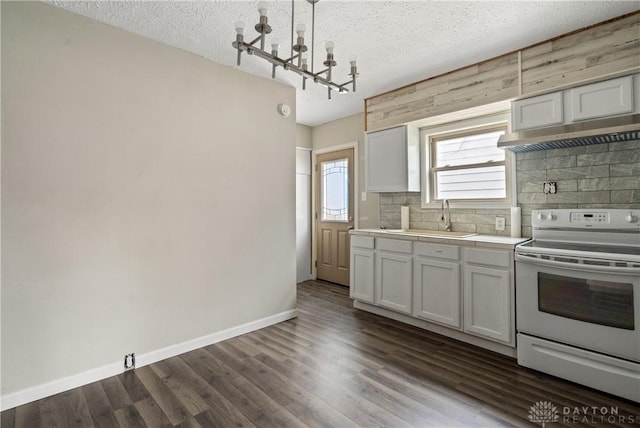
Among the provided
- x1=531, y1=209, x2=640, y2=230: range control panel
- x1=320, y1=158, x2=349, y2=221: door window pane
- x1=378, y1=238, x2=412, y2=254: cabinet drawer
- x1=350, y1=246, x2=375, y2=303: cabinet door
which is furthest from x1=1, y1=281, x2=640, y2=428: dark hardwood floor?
x1=320, y1=158, x2=349, y2=221: door window pane

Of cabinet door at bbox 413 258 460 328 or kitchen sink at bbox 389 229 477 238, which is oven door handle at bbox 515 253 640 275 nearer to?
cabinet door at bbox 413 258 460 328

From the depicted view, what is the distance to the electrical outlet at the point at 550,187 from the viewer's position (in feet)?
8.91

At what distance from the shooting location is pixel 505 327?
2.51m

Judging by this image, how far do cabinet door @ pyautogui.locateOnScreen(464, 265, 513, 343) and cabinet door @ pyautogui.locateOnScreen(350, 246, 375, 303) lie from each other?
1.05 meters

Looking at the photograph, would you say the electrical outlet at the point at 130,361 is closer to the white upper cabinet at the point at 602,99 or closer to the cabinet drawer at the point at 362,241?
the cabinet drawer at the point at 362,241

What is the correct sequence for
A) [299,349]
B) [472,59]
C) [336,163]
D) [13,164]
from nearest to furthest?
[13,164]
[299,349]
[472,59]
[336,163]

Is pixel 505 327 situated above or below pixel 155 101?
below

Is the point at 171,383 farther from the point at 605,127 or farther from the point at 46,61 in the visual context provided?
the point at 605,127

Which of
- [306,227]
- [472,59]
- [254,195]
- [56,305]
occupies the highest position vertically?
[472,59]

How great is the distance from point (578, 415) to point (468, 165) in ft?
7.45

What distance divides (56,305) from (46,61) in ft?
5.32

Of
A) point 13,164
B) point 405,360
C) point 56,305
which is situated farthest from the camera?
point 405,360

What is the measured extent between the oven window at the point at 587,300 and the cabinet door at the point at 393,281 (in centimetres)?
115

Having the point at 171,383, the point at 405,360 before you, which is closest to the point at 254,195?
the point at 171,383
